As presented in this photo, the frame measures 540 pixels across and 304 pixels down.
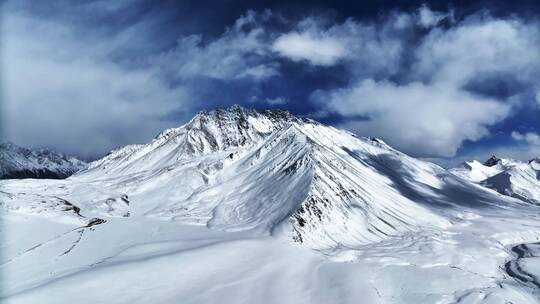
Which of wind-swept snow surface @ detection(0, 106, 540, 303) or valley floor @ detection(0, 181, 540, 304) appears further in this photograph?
wind-swept snow surface @ detection(0, 106, 540, 303)

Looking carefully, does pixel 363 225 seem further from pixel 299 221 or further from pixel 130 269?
pixel 130 269

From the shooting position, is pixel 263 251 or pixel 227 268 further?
pixel 263 251

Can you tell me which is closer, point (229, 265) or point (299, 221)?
point (229, 265)

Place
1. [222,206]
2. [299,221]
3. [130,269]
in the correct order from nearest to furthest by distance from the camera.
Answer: [130,269]
[299,221]
[222,206]

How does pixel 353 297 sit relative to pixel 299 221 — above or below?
below

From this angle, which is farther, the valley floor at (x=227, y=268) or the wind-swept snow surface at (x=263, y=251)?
the wind-swept snow surface at (x=263, y=251)

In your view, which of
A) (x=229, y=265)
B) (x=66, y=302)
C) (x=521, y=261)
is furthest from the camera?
(x=521, y=261)

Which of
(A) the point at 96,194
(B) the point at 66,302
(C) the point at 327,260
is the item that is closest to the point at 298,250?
(C) the point at 327,260

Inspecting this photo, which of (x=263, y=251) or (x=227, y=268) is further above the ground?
(x=263, y=251)
